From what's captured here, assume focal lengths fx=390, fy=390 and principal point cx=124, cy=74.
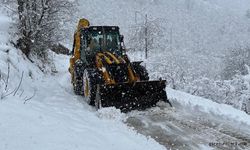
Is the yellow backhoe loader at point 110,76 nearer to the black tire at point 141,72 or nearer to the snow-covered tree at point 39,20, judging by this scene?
the black tire at point 141,72

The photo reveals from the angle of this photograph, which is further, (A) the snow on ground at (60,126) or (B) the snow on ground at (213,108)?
(B) the snow on ground at (213,108)

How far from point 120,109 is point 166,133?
6.86 feet

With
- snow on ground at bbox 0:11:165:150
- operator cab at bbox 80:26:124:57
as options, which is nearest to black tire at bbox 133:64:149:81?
operator cab at bbox 80:26:124:57

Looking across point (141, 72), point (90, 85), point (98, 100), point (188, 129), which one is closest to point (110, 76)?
point (90, 85)

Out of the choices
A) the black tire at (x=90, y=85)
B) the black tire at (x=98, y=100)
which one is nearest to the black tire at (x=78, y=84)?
the black tire at (x=90, y=85)

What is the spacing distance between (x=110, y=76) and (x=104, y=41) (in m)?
2.00

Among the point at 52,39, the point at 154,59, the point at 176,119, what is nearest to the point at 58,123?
the point at 176,119

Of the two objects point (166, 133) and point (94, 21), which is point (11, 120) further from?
point (94, 21)

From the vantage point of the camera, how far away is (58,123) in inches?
307

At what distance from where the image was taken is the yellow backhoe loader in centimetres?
1045

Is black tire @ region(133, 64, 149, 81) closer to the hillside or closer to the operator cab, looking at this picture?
the hillside

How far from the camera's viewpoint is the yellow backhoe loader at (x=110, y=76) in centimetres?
1045

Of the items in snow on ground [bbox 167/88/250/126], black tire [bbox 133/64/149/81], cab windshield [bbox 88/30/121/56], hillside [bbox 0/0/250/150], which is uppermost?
cab windshield [bbox 88/30/121/56]

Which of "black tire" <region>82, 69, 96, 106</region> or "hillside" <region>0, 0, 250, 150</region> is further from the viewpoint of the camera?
"black tire" <region>82, 69, 96, 106</region>
